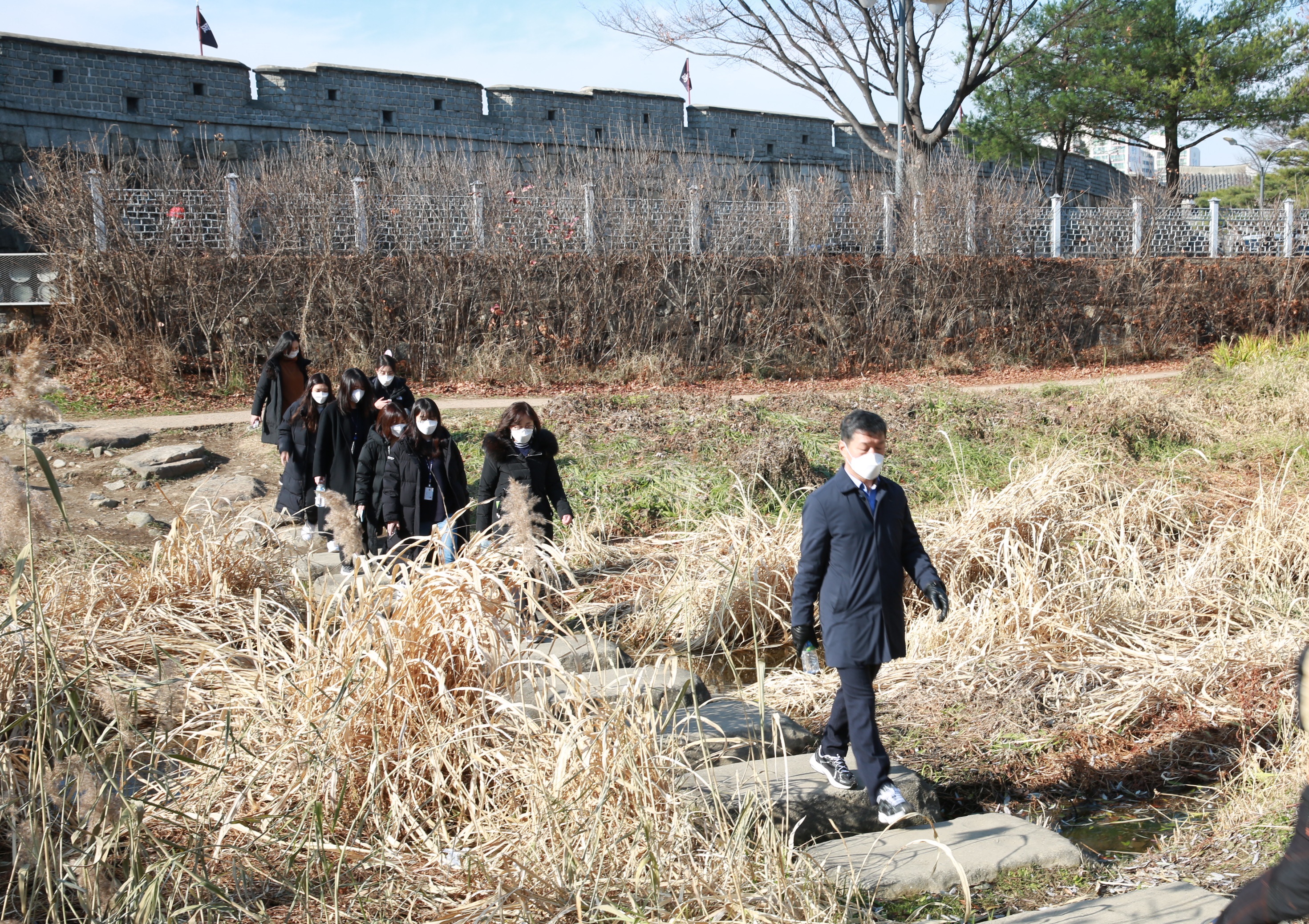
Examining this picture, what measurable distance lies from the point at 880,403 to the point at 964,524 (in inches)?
182

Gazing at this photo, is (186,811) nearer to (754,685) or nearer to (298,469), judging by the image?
(754,685)

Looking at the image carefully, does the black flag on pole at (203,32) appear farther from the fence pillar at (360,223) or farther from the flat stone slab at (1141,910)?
the flat stone slab at (1141,910)

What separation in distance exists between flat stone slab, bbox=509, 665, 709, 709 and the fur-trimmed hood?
1.93 meters

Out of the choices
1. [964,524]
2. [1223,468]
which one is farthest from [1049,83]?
[964,524]

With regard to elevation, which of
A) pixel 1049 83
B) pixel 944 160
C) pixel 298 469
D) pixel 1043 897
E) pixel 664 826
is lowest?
pixel 1043 897

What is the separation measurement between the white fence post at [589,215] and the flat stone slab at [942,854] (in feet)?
39.8

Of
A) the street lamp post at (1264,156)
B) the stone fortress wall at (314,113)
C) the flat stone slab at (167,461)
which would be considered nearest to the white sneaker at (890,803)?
the flat stone slab at (167,461)

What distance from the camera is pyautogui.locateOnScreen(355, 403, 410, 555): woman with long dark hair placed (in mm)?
6590

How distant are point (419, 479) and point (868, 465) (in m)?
3.38

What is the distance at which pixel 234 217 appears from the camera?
1340 centimetres

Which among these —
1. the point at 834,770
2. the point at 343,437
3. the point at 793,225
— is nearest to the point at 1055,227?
the point at 793,225

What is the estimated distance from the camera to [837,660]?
389cm

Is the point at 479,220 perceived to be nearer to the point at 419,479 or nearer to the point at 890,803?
the point at 419,479

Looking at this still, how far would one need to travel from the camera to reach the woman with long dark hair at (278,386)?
27.7 feet
